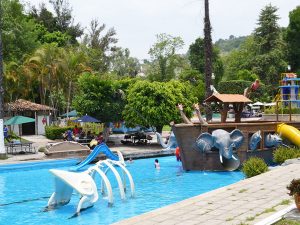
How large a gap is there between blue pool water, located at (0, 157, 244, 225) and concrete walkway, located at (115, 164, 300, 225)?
3282 mm

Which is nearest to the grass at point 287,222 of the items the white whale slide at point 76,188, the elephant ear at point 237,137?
the white whale slide at point 76,188

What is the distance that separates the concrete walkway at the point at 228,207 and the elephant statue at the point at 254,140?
371 inches

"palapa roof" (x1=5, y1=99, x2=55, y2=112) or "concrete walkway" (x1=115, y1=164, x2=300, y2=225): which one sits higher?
"palapa roof" (x1=5, y1=99, x2=55, y2=112)

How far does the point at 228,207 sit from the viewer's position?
10578mm

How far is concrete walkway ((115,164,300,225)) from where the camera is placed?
9.29 m

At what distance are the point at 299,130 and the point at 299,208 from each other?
1783cm

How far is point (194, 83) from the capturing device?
246 feet

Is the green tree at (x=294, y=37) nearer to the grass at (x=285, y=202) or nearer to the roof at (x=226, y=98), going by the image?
the roof at (x=226, y=98)

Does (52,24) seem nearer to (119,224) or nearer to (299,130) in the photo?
(299,130)

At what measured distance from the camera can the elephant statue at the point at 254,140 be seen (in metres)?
23.5

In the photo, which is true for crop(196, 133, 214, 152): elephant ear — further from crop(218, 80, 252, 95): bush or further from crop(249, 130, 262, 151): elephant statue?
crop(218, 80, 252, 95): bush

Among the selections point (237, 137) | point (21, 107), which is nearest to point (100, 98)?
point (21, 107)

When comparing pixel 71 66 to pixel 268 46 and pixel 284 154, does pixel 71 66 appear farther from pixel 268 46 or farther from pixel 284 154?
pixel 268 46

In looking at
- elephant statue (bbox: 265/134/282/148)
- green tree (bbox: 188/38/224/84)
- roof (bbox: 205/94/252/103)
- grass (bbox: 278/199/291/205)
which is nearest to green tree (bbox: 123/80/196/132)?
roof (bbox: 205/94/252/103)
